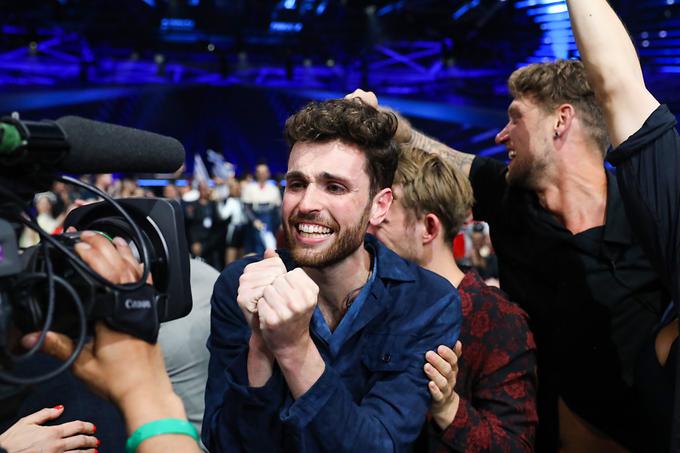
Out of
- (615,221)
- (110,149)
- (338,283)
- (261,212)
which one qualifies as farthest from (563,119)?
(261,212)

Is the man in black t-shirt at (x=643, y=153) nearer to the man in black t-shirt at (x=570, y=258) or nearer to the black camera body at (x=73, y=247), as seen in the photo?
the man in black t-shirt at (x=570, y=258)

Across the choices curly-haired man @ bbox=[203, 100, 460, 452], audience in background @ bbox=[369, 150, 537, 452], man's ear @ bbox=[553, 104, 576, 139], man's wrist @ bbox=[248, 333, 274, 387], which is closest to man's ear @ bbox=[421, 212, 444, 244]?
audience in background @ bbox=[369, 150, 537, 452]

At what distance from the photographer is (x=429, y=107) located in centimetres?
1725

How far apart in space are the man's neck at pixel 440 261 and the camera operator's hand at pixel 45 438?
1.14m

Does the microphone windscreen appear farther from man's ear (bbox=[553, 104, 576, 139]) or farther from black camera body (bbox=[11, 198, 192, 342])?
man's ear (bbox=[553, 104, 576, 139])

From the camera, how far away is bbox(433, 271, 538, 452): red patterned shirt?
1.77 metres

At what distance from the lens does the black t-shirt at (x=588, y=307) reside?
2.27 m

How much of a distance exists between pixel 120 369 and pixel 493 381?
114 cm

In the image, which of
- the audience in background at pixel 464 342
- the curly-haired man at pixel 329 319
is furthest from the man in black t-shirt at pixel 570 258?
the curly-haired man at pixel 329 319

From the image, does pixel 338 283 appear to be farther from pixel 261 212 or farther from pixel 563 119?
pixel 261 212

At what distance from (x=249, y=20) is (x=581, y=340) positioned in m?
17.4

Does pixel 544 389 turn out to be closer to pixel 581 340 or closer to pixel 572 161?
pixel 581 340

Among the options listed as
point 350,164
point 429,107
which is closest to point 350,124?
point 350,164

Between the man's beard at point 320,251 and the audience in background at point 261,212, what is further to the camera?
the audience in background at point 261,212
